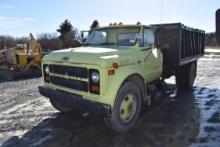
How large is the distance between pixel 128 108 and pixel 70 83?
129 cm

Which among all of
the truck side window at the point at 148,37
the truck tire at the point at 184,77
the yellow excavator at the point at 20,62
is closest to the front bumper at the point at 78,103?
the truck side window at the point at 148,37

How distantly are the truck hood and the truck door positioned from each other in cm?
62

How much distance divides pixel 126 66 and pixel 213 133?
2.14 m

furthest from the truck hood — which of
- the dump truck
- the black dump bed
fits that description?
the black dump bed

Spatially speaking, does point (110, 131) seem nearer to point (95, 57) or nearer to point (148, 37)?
point (95, 57)

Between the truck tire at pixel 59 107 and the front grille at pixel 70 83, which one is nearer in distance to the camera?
the front grille at pixel 70 83

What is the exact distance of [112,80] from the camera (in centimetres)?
514

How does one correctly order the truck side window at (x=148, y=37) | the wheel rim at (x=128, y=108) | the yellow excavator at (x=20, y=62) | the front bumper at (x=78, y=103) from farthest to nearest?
the yellow excavator at (x=20, y=62) → the truck side window at (x=148, y=37) → the wheel rim at (x=128, y=108) → the front bumper at (x=78, y=103)

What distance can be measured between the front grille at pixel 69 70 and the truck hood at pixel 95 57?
0.13 metres

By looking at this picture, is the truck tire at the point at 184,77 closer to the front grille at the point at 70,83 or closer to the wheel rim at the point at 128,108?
the wheel rim at the point at 128,108

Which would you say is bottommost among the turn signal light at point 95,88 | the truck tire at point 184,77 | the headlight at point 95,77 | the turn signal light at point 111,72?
the truck tire at point 184,77

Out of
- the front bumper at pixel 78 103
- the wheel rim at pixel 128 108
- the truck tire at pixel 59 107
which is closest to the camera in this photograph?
the front bumper at pixel 78 103

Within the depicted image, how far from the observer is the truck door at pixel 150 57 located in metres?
6.38

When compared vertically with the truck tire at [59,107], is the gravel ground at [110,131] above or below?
below
